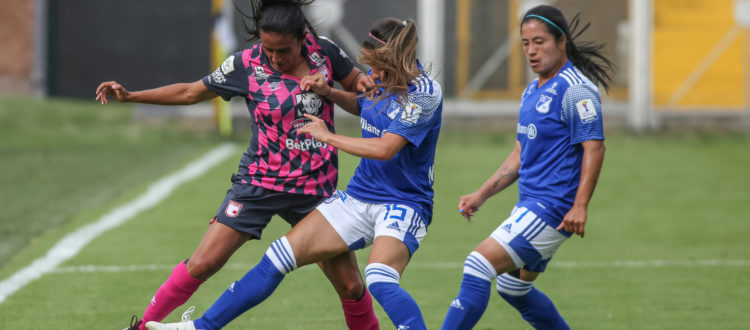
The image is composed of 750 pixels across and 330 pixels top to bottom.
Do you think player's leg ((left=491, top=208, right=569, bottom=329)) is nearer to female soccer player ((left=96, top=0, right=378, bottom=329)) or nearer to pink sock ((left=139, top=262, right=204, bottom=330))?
female soccer player ((left=96, top=0, right=378, bottom=329))

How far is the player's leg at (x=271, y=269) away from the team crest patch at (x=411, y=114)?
2.31 ft

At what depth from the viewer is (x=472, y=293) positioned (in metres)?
4.89

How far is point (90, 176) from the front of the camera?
13.2 meters

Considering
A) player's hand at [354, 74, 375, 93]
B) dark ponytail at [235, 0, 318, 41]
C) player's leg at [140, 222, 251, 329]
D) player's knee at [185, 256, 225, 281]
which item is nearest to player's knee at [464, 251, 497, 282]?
player's hand at [354, 74, 375, 93]

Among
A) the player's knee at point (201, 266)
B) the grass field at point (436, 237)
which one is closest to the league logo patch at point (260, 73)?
the player's knee at point (201, 266)

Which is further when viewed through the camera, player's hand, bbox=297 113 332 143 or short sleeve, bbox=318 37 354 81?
short sleeve, bbox=318 37 354 81

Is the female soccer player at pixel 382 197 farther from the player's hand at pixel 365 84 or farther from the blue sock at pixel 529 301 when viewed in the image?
the blue sock at pixel 529 301

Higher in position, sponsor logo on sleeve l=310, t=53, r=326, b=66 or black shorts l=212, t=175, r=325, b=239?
sponsor logo on sleeve l=310, t=53, r=326, b=66

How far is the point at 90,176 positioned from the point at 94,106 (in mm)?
6801

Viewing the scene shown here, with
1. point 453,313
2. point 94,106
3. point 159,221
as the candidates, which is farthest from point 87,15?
point 453,313

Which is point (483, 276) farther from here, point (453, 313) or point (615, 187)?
point (615, 187)

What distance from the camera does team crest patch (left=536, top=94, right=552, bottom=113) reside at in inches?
194

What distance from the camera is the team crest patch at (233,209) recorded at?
524cm

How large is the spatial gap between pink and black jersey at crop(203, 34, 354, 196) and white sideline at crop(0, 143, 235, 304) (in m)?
2.48
